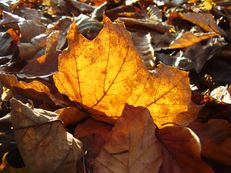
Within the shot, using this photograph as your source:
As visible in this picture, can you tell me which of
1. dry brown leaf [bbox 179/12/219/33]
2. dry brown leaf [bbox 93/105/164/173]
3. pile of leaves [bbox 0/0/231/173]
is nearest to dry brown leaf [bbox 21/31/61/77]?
pile of leaves [bbox 0/0/231/173]

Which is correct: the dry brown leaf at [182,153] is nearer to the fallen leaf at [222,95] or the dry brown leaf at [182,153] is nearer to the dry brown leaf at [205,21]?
the fallen leaf at [222,95]

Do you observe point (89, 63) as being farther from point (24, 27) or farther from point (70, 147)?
point (24, 27)

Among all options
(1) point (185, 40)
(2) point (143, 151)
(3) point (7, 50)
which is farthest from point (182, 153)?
(3) point (7, 50)

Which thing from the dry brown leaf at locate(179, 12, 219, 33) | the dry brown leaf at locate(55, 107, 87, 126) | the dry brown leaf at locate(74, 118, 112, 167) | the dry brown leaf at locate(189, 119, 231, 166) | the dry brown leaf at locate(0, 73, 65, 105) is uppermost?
the dry brown leaf at locate(0, 73, 65, 105)

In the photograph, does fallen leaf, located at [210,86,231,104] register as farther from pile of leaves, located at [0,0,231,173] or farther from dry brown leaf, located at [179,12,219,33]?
dry brown leaf, located at [179,12,219,33]

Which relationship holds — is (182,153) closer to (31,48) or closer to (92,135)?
(92,135)

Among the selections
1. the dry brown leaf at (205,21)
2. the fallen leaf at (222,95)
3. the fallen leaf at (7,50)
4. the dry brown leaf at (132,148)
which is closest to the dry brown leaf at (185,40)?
the dry brown leaf at (205,21)

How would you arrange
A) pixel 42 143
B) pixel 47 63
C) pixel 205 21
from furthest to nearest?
1. pixel 205 21
2. pixel 47 63
3. pixel 42 143
